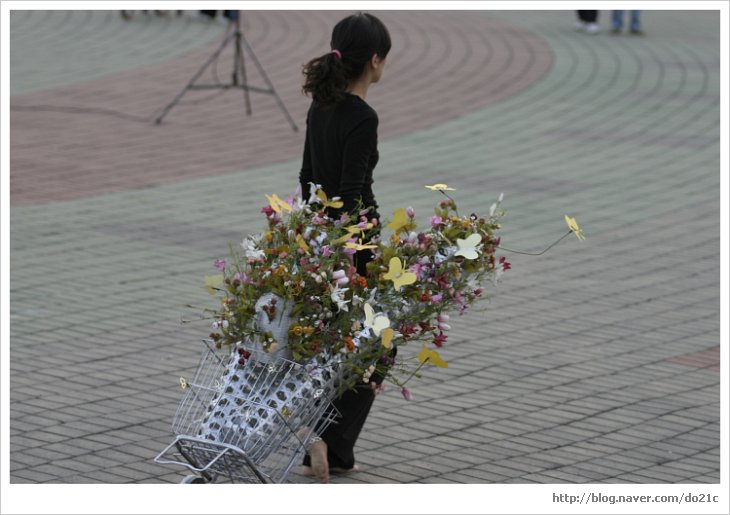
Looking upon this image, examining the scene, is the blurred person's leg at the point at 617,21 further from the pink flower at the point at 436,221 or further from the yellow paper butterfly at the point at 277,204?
the yellow paper butterfly at the point at 277,204

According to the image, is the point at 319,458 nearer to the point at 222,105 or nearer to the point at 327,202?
the point at 327,202

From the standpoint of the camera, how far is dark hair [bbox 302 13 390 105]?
4246mm

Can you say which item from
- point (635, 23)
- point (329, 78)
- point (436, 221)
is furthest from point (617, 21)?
point (436, 221)

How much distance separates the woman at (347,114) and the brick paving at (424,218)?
3.78 feet

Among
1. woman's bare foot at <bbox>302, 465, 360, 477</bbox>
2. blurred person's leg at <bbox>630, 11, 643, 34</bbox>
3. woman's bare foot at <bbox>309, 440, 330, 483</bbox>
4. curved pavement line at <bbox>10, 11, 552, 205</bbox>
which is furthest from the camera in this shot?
blurred person's leg at <bbox>630, 11, 643, 34</bbox>

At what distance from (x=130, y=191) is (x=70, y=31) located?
8731 millimetres

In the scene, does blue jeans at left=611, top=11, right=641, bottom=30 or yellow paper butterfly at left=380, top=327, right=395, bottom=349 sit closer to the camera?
yellow paper butterfly at left=380, top=327, right=395, bottom=349

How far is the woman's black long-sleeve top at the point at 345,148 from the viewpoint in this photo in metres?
4.25


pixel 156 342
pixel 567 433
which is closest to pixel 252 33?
pixel 156 342

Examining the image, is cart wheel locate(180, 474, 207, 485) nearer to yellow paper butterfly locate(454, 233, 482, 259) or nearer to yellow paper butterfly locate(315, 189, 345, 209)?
yellow paper butterfly locate(315, 189, 345, 209)

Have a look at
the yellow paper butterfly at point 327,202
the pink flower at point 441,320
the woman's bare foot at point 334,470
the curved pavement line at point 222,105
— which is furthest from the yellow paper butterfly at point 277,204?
the curved pavement line at point 222,105

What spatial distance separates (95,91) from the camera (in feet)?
45.9

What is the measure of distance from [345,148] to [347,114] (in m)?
0.12

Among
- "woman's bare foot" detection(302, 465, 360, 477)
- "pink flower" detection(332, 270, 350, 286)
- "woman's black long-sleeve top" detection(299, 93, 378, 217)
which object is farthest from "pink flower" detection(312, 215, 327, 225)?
"woman's bare foot" detection(302, 465, 360, 477)
